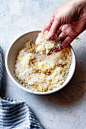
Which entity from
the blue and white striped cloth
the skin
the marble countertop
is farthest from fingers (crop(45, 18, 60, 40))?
the blue and white striped cloth

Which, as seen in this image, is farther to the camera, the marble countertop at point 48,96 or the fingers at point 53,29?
the marble countertop at point 48,96

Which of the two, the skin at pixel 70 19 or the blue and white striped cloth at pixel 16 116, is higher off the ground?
the skin at pixel 70 19

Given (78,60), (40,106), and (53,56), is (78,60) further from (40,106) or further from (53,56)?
(40,106)

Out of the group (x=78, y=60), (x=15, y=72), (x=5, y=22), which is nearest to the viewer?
(x=15, y=72)

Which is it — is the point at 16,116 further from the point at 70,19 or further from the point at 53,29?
the point at 70,19

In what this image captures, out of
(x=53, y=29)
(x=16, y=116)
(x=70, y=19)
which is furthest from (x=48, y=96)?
(x=70, y=19)

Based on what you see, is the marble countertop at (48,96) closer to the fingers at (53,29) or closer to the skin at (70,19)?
the skin at (70,19)

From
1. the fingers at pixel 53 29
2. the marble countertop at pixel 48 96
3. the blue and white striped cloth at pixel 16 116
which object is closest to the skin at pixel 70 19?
the fingers at pixel 53 29

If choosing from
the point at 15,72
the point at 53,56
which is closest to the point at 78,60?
the point at 53,56
